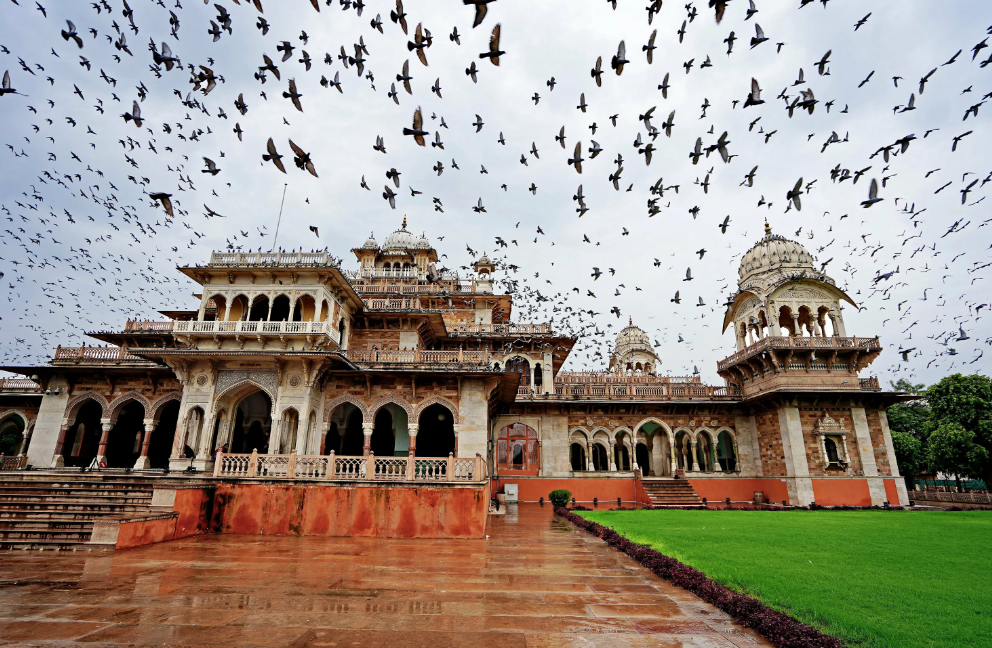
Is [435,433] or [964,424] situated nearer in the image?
[435,433]

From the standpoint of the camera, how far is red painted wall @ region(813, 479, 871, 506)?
21688mm


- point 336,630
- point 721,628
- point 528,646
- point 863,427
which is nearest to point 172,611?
point 336,630

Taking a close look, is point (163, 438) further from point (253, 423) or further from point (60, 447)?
point (253, 423)

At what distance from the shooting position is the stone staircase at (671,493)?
72.6 ft

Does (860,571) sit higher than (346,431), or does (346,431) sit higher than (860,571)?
(346,431)

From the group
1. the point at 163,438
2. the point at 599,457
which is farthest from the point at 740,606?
the point at 599,457

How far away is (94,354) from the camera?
19.6m

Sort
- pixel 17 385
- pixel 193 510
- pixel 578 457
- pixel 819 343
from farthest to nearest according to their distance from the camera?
pixel 578 457 < pixel 17 385 < pixel 819 343 < pixel 193 510

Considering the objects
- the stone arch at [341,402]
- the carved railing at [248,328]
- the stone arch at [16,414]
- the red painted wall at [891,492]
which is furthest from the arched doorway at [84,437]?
the red painted wall at [891,492]

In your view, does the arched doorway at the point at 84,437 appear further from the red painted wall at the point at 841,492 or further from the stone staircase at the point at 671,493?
the red painted wall at the point at 841,492

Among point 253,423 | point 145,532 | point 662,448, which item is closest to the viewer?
point 145,532

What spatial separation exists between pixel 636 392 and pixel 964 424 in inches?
778

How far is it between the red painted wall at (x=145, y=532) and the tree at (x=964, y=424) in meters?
35.8

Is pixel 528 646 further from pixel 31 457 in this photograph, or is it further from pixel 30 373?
pixel 30 373
